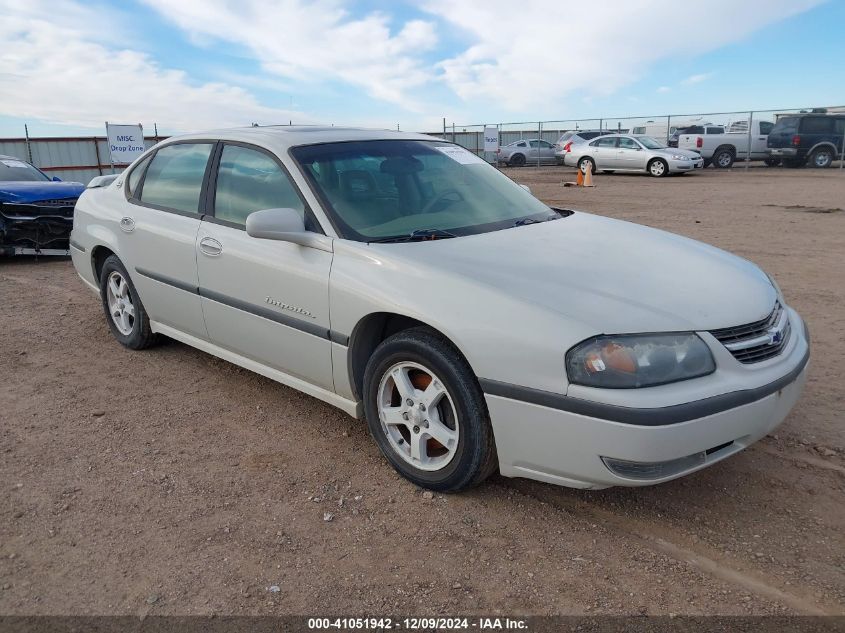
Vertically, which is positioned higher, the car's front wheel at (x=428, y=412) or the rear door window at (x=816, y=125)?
the rear door window at (x=816, y=125)

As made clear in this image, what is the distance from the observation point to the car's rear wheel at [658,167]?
22277mm

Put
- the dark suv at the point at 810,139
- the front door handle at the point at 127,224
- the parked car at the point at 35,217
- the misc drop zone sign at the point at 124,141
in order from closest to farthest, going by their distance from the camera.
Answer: the front door handle at the point at 127,224 → the parked car at the point at 35,217 → the misc drop zone sign at the point at 124,141 → the dark suv at the point at 810,139

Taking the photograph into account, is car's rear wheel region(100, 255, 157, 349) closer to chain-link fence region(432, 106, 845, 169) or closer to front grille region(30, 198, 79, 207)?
front grille region(30, 198, 79, 207)

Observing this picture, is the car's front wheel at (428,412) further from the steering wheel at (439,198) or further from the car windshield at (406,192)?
the steering wheel at (439,198)

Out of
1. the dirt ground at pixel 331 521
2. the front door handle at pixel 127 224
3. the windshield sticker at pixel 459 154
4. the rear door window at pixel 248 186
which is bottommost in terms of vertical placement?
the dirt ground at pixel 331 521

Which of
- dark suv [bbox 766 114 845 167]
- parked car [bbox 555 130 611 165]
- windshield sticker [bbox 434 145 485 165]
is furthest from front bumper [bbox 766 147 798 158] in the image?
windshield sticker [bbox 434 145 485 165]

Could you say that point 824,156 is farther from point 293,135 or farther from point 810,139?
point 293,135

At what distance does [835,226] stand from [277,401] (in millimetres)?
9659

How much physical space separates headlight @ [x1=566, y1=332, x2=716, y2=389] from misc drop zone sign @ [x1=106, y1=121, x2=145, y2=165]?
15977 mm

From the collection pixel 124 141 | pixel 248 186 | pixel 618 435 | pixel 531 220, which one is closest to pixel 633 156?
pixel 124 141

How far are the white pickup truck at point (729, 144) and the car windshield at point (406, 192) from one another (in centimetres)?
2368

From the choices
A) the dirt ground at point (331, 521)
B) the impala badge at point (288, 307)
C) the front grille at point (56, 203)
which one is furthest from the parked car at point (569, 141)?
the impala badge at point (288, 307)

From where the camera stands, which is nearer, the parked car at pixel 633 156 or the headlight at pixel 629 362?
the headlight at pixel 629 362

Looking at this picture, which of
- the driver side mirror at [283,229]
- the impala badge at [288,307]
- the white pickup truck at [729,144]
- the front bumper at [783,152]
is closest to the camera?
the driver side mirror at [283,229]
